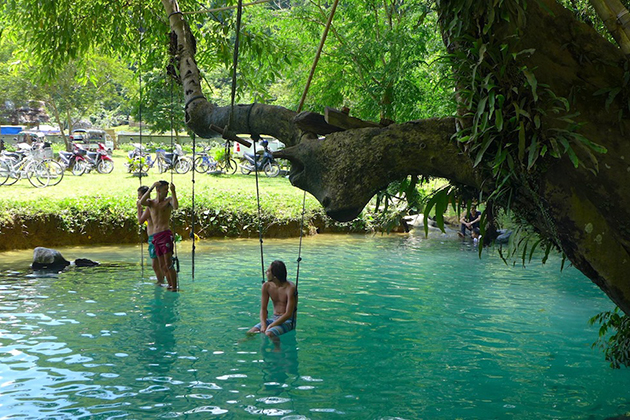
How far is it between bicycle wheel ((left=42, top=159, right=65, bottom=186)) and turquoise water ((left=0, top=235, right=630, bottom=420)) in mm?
7753

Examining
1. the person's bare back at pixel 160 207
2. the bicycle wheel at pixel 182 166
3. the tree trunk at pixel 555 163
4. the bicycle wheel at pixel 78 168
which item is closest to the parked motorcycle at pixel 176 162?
the bicycle wheel at pixel 182 166

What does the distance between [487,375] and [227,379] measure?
2810mm

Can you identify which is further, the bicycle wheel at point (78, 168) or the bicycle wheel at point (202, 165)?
the bicycle wheel at point (202, 165)

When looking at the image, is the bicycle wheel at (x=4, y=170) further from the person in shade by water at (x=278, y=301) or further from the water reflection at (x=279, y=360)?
the water reflection at (x=279, y=360)

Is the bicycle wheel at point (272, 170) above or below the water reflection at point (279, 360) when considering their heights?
above

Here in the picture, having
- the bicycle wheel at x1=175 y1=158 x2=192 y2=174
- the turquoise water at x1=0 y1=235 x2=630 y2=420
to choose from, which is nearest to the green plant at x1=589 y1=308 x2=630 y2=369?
the turquoise water at x1=0 y1=235 x2=630 y2=420

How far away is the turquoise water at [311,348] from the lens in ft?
20.4

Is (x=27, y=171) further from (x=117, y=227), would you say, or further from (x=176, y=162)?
(x=176, y=162)

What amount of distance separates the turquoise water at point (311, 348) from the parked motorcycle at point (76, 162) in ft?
37.0

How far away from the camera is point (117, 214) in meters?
15.6

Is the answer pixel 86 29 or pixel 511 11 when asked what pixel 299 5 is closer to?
pixel 86 29

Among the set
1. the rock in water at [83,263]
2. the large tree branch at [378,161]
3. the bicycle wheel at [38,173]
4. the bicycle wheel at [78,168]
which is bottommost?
the rock in water at [83,263]

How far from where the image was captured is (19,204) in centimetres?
1483

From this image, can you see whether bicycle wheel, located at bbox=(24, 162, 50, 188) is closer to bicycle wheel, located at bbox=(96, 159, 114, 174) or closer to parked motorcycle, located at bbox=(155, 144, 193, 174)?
bicycle wheel, located at bbox=(96, 159, 114, 174)
